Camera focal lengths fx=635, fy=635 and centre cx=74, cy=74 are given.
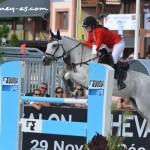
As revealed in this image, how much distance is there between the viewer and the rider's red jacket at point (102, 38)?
10117 mm

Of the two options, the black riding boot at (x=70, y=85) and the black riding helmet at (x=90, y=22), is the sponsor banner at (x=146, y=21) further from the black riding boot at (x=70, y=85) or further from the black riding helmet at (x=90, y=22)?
the black riding helmet at (x=90, y=22)

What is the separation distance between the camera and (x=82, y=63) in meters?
10.6

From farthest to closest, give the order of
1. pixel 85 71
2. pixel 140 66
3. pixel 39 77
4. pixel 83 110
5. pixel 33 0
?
pixel 33 0 < pixel 39 77 < pixel 140 66 < pixel 85 71 < pixel 83 110

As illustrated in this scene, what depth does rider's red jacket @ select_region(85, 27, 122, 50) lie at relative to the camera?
1012 cm

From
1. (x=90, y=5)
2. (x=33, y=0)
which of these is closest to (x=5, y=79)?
(x=90, y=5)

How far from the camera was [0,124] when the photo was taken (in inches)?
324

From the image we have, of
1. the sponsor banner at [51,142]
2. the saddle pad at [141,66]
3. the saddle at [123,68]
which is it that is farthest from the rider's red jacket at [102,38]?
the sponsor banner at [51,142]

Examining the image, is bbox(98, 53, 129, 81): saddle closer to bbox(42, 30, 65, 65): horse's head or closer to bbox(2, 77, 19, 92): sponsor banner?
bbox(42, 30, 65, 65): horse's head

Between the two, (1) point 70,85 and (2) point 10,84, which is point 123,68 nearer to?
(1) point 70,85

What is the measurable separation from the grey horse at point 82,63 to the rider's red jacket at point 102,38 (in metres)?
0.22

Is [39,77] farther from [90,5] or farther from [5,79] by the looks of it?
[90,5]

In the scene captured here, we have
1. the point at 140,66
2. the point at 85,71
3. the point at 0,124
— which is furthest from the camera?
the point at 140,66

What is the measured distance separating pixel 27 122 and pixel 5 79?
622 millimetres

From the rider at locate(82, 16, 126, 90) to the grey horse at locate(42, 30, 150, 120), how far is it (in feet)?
0.57
